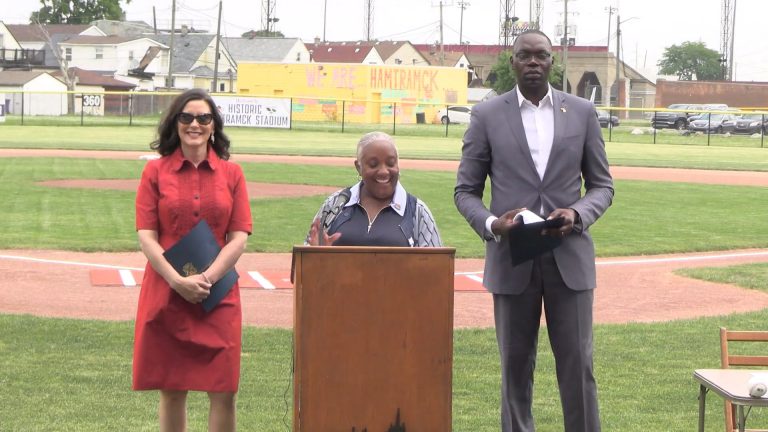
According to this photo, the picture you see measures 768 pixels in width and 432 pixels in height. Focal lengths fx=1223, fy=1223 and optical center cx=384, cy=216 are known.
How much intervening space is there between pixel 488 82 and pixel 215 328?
11543cm

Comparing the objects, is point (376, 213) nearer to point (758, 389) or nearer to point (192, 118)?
point (192, 118)

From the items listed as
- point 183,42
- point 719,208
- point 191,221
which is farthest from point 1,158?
point 183,42

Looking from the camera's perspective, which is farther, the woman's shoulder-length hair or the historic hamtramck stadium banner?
the historic hamtramck stadium banner

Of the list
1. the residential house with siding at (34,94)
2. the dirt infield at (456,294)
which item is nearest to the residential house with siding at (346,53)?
the residential house with siding at (34,94)

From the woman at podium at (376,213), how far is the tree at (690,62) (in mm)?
163186

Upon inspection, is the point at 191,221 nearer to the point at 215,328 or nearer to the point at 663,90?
the point at 215,328

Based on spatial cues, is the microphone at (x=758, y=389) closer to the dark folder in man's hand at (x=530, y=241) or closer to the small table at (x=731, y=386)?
the small table at (x=731, y=386)

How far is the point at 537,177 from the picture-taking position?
522 cm

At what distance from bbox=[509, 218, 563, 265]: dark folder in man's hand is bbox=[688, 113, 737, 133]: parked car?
190 ft

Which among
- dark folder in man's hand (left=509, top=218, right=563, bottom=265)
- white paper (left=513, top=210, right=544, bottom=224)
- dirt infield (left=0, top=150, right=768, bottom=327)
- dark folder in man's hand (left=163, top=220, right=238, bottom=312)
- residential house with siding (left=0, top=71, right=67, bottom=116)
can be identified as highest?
residential house with siding (left=0, top=71, right=67, bottom=116)

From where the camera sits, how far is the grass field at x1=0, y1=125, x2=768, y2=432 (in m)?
7.51

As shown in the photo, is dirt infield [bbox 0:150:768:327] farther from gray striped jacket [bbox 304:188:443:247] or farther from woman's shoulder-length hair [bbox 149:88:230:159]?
gray striped jacket [bbox 304:188:443:247]

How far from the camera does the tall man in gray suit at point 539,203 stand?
17.1 ft

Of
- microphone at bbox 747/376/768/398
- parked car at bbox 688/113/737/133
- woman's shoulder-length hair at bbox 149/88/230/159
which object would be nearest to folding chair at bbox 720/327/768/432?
microphone at bbox 747/376/768/398
